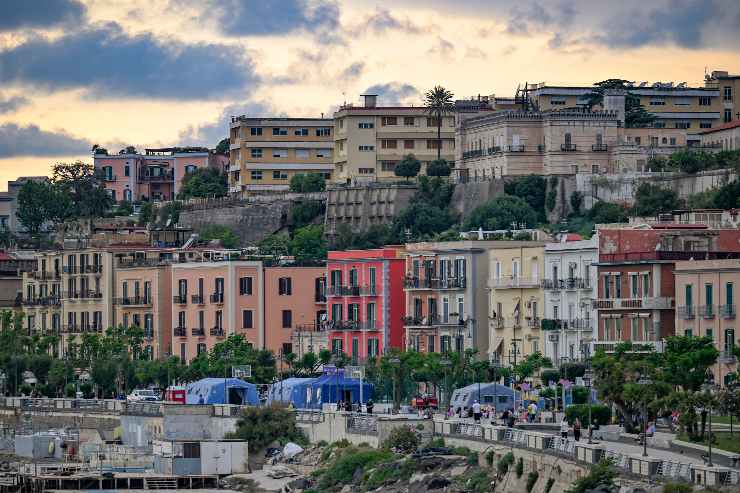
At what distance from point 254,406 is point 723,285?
18.9 meters

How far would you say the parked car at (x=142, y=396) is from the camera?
100875 mm

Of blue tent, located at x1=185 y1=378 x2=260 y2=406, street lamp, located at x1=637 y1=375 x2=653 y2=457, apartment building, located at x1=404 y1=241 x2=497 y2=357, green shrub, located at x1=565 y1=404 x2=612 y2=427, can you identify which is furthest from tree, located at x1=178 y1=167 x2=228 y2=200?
street lamp, located at x1=637 y1=375 x2=653 y2=457

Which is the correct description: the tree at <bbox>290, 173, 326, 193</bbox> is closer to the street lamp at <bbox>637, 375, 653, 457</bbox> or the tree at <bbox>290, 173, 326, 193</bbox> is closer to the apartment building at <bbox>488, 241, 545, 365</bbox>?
the apartment building at <bbox>488, 241, 545, 365</bbox>

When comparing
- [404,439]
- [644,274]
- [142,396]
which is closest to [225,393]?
[142,396]

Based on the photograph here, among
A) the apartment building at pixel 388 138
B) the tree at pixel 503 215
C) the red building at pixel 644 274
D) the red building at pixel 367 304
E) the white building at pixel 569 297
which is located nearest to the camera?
the red building at pixel 644 274

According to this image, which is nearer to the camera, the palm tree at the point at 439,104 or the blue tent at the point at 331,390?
the blue tent at the point at 331,390

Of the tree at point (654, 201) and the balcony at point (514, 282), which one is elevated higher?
the tree at point (654, 201)

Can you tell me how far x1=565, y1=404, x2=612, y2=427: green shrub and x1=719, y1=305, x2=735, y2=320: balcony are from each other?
10.6 meters

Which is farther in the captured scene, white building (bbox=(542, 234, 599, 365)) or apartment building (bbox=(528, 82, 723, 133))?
apartment building (bbox=(528, 82, 723, 133))

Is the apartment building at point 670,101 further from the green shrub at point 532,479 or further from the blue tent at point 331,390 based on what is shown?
the green shrub at point 532,479

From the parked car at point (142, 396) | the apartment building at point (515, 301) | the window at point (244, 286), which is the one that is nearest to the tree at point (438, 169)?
the window at point (244, 286)

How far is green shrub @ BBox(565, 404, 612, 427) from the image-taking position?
71.5 m

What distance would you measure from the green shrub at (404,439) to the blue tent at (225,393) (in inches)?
843

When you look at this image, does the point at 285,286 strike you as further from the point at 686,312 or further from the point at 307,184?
the point at 307,184
